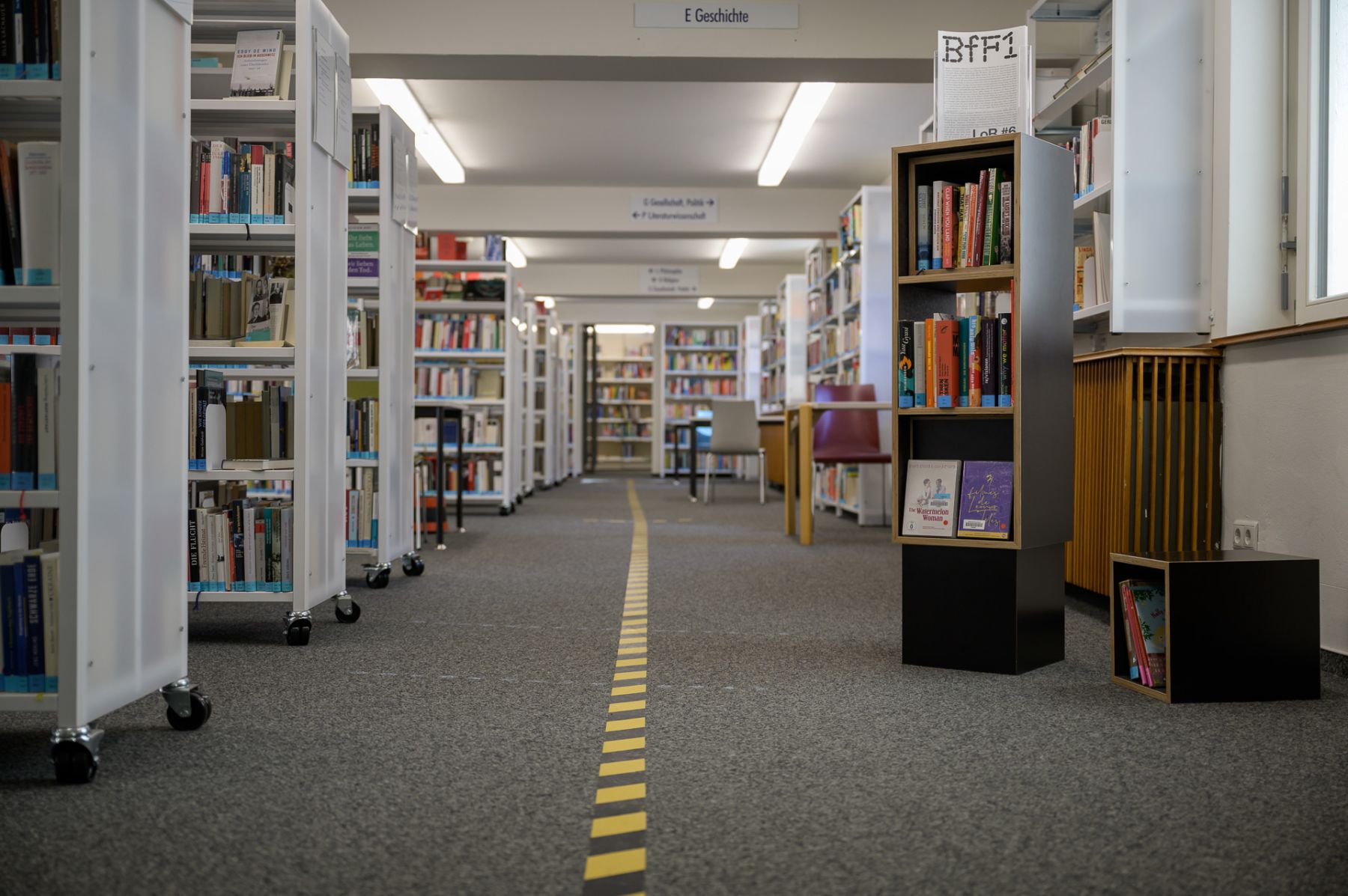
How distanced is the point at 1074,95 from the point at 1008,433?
2241 mm

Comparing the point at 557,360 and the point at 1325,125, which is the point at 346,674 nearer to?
the point at 1325,125

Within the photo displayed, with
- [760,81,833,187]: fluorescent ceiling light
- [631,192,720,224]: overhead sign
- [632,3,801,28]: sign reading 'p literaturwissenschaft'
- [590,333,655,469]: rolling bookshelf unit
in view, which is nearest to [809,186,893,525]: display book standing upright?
[760,81,833,187]: fluorescent ceiling light

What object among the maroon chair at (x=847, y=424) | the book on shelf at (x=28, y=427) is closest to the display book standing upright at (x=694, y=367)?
the maroon chair at (x=847, y=424)

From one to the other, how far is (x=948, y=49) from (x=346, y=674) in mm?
2687

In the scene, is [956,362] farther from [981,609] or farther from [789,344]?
[789,344]

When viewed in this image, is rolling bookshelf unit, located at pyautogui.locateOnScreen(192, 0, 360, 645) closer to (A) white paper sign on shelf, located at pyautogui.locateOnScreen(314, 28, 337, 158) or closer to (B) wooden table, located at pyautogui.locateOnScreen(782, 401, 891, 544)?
(A) white paper sign on shelf, located at pyautogui.locateOnScreen(314, 28, 337, 158)

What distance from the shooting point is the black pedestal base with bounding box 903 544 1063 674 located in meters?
2.94

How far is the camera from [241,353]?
3385 millimetres

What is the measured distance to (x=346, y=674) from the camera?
287cm

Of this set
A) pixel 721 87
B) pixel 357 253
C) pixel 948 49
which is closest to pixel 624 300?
pixel 721 87

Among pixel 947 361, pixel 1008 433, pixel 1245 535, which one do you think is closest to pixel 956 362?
pixel 947 361

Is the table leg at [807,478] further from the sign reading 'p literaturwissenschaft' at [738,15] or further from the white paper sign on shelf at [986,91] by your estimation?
the white paper sign on shelf at [986,91]

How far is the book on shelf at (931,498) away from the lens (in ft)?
10.0

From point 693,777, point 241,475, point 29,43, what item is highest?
point 29,43
